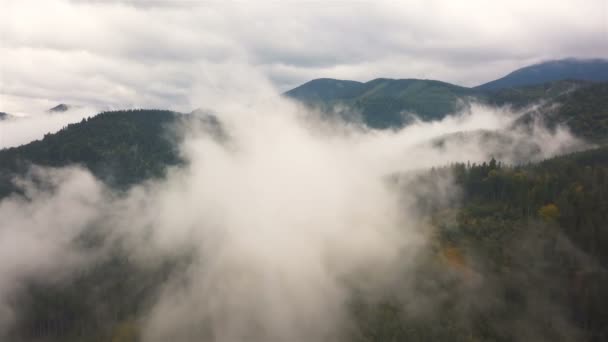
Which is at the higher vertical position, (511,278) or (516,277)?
(516,277)

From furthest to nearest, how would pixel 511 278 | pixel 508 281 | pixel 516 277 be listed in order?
pixel 511 278, pixel 516 277, pixel 508 281

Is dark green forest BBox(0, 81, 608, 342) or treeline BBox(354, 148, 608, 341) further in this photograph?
dark green forest BBox(0, 81, 608, 342)

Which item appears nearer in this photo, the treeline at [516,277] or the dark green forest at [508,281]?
the treeline at [516,277]

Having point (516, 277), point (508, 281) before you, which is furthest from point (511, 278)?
point (508, 281)

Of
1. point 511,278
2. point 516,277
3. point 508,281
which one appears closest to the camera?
point 508,281

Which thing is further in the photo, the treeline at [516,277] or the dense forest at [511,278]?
the dense forest at [511,278]

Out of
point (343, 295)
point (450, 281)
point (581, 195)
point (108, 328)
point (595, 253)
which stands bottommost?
point (108, 328)

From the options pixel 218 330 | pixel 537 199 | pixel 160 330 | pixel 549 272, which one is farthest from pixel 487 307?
pixel 160 330

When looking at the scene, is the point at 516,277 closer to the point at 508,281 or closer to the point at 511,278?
the point at 511,278

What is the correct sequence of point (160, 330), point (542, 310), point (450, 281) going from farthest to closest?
point (160, 330) < point (450, 281) < point (542, 310)

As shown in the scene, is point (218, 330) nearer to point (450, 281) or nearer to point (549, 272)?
point (450, 281)

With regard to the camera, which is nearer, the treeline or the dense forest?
the treeline
